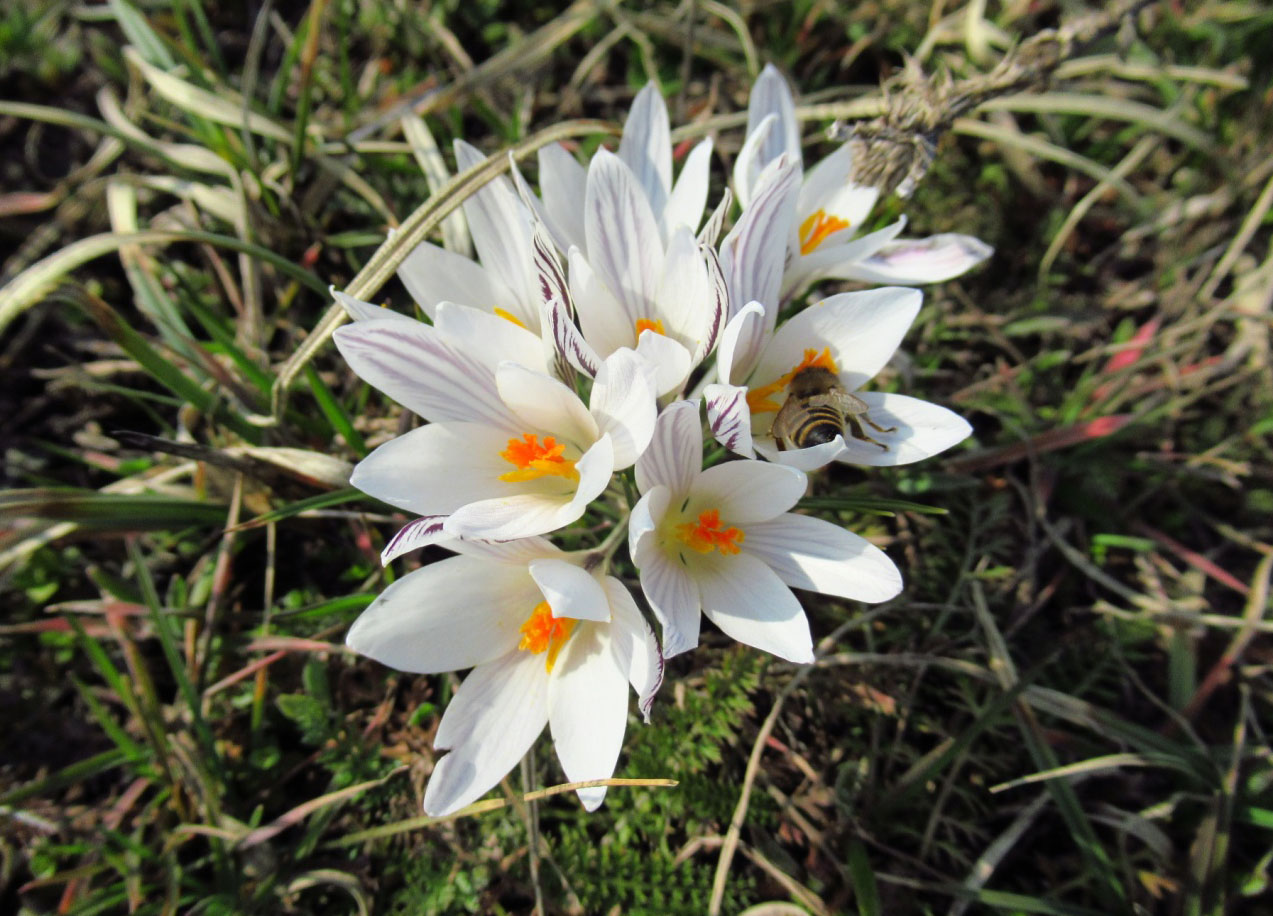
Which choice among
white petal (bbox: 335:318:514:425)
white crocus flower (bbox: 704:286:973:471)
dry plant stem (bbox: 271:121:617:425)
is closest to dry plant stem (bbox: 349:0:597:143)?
dry plant stem (bbox: 271:121:617:425)

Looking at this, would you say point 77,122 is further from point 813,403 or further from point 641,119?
point 813,403

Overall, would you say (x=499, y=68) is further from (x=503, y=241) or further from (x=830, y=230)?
(x=830, y=230)

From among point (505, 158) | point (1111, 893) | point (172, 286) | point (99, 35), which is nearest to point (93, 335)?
point (172, 286)

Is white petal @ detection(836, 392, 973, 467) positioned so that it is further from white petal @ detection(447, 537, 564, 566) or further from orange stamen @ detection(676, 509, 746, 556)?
white petal @ detection(447, 537, 564, 566)

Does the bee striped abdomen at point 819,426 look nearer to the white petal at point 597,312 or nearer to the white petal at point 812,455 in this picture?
the white petal at point 812,455

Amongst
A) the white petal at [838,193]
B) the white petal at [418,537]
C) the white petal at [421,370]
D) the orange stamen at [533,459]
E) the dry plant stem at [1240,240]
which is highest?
the white petal at [421,370]

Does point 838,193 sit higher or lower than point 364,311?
lower

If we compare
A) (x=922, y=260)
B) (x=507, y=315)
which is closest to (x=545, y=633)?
(x=507, y=315)

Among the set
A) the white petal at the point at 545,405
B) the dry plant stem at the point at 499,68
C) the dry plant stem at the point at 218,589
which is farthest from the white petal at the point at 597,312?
the dry plant stem at the point at 499,68
